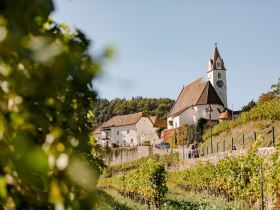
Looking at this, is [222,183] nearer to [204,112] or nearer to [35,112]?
[35,112]

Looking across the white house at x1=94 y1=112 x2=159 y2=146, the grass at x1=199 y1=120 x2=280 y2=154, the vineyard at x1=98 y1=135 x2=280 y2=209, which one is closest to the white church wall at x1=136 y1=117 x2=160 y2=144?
the white house at x1=94 y1=112 x2=159 y2=146

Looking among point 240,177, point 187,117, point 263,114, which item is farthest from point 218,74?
point 240,177

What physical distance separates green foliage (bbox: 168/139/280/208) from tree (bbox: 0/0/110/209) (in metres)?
10.7

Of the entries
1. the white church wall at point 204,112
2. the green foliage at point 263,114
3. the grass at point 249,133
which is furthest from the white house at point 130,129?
the green foliage at point 263,114

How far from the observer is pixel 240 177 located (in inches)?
642

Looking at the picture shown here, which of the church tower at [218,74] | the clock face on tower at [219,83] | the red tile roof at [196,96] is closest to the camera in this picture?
the red tile roof at [196,96]

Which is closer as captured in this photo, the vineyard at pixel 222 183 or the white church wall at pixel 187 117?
the vineyard at pixel 222 183

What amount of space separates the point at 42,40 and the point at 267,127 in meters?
35.5

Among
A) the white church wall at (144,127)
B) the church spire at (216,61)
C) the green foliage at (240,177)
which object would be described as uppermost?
the church spire at (216,61)

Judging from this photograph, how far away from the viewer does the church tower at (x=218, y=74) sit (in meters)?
81.4

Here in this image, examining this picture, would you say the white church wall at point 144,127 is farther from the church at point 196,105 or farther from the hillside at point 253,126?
the hillside at point 253,126

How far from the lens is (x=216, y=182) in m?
22.4

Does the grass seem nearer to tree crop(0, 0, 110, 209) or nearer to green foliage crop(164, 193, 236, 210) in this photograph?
Result: green foliage crop(164, 193, 236, 210)

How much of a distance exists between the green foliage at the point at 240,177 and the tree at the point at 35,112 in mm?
10749
